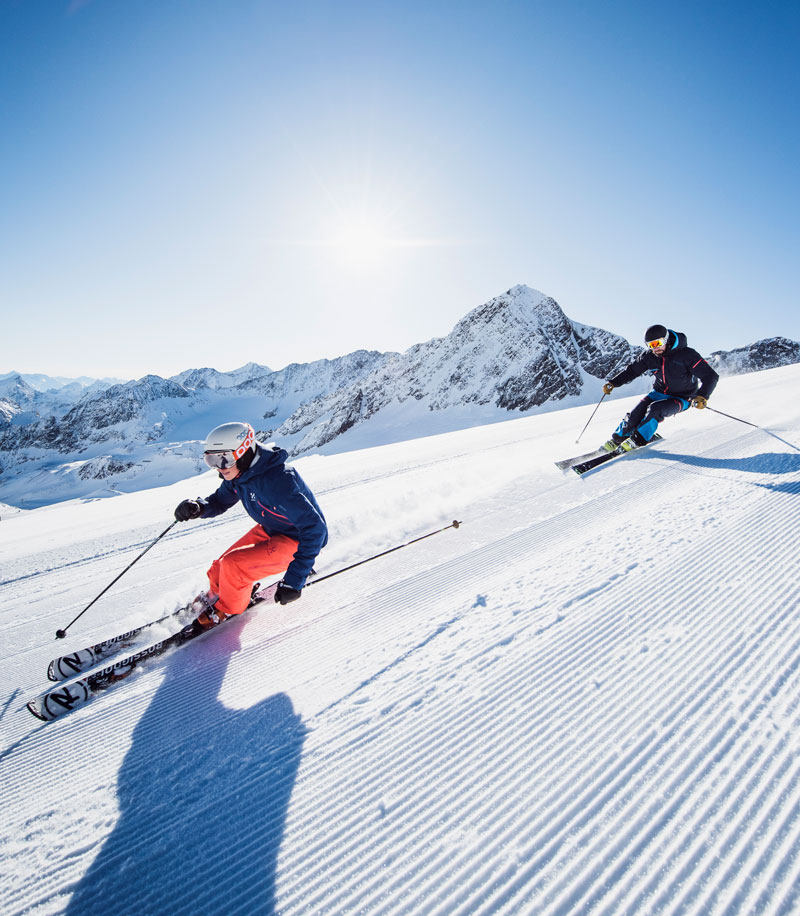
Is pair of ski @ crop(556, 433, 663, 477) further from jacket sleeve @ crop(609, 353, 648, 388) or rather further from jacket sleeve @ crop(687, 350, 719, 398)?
jacket sleeve @ crop(609, 353, 648, 388)

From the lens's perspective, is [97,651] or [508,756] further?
[97,651]

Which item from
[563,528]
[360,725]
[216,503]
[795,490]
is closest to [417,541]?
[563,528]

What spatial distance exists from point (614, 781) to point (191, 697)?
8.13ft

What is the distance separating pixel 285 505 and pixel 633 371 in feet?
26.9

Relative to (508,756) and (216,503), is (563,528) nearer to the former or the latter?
(508,756)

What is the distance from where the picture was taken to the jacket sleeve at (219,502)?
4074mm

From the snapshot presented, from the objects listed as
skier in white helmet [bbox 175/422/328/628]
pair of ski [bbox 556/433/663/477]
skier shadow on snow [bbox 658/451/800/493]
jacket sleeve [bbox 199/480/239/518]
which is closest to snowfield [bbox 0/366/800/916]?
skier in white helmet [bbox 175/422/328/628]

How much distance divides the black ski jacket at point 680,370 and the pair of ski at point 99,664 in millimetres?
8175

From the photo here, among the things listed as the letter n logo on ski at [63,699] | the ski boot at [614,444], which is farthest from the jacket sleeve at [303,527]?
the ski boot at [614,444]

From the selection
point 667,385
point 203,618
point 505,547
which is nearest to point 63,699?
point 203,618

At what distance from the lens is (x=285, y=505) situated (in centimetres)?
353

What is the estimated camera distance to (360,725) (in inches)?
92.3

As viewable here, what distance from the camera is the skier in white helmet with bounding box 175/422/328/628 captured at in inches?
138

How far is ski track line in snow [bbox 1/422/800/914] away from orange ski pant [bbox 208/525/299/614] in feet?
1.48
